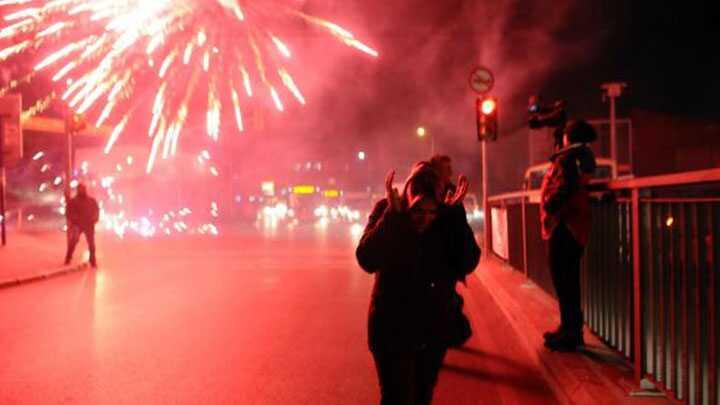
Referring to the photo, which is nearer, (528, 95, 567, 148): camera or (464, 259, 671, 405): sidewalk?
(464, 259, 671, 405): sidewalk

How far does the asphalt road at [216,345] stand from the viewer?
221 inches

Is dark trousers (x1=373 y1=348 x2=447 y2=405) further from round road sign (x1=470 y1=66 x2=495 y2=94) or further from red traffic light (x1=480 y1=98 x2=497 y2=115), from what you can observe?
red traffic light (x1=480 y1=98 x2=497 y2=115)

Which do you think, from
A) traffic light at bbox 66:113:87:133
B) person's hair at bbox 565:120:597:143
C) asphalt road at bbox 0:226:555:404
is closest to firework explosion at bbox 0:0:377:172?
traffic light at bbox 66:113:87:133

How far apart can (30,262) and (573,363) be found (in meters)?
12.7

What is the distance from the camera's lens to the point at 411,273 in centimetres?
351

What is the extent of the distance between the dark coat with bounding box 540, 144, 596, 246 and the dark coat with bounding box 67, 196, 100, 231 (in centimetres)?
1153

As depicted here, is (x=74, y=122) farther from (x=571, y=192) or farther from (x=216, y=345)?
(x=571, y=192)

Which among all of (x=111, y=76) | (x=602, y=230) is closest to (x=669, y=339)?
(x=602, y=230)

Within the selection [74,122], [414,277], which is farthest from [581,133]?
[74,122]

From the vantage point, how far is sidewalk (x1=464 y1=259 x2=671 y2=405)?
4.94 metres

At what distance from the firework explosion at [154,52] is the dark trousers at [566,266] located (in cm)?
926

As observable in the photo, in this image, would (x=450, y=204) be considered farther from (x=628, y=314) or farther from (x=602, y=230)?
(x=602, y=230)

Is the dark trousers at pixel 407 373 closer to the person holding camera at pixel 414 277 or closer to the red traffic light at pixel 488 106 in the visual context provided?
the person holding camera at pixel 414 277

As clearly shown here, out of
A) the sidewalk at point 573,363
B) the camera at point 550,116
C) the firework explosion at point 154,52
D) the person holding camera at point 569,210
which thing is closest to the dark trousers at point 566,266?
the person holding camera at point 569,210
